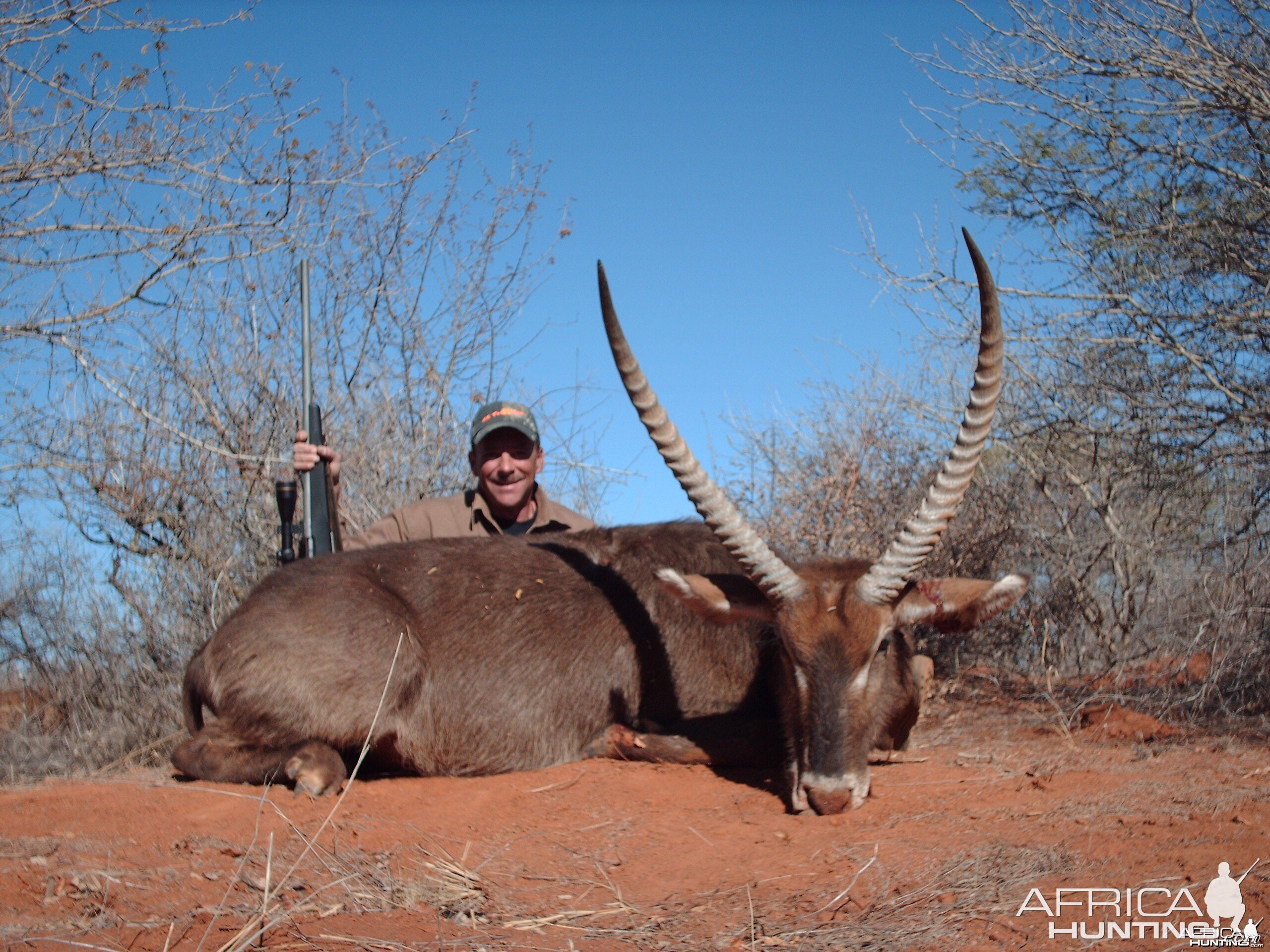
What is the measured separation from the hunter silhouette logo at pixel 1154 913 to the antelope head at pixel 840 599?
1.13 m

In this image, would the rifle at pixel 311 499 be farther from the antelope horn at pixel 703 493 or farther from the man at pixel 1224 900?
the man at pixel 1224 900

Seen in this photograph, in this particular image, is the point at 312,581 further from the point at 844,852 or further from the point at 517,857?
the point at 844,852

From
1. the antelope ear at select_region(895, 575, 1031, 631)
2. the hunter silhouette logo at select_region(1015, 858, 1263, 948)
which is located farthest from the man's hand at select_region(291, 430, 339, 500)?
the hunter silhouette logo at select_region(1015, 858, 1263, 948)

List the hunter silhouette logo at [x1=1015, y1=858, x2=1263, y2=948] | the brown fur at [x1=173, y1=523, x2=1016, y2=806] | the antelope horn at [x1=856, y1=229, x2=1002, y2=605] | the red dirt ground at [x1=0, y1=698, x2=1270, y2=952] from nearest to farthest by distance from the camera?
the hunter silhouette logo at [x1=1015, y1=858, x2=1263, y2=948], the red dirt ground at [x1=0, y1=698, x2=1270, y2=952], the antelope horn at [x1=856, y1=229, x2=1002, y2=605], the brown fur at [x1=173, y1=523, x2=1016, y2=806]

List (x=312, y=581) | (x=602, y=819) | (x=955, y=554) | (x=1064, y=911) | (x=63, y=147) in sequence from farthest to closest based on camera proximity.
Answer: (x=955, y=554), (x=63, y=147), (x=312, y=581), (x=602, y=819), (x=1064, y=911)

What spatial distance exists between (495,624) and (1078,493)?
172 inches

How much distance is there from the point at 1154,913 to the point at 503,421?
4.40 metres

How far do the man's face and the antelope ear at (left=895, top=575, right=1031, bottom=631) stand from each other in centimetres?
286

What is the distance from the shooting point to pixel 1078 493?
6984mm

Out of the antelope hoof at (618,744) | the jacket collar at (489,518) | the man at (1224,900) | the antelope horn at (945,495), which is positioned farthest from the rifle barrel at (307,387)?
the man at (1224,900)

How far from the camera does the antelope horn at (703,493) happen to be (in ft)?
13.1

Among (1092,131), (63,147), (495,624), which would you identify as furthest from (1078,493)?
(63,147)

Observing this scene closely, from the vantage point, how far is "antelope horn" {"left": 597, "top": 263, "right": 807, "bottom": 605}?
3988 mm

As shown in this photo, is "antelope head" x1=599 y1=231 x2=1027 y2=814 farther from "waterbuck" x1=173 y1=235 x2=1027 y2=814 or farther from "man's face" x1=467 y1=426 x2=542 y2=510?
"man's face" x1=467 y1=426 x2=542 y2=510
